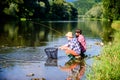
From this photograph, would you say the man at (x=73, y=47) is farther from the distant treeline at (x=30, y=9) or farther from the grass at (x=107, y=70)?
the distant treeline at (x=30, y=9)

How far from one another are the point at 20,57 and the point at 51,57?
77.4 inches

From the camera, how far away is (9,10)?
318ft

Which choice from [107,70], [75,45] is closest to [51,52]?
[75,45]

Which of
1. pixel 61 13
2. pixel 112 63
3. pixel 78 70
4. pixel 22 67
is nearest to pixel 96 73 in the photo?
pixel 112 63

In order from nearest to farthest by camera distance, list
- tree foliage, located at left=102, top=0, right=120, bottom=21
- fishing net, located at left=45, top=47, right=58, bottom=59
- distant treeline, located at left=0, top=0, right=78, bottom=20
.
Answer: fishing net, located at left=45, top=47, right=58, bottom=59 < tree foliage, located at left=102, top=0, right=120, bottom=21 < distant treeline, located at left=0, top=0, right=78, bottom=20

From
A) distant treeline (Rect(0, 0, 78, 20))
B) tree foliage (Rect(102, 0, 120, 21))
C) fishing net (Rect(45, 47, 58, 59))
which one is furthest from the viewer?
distant treeline (Rect(0, 0, 78, 20))

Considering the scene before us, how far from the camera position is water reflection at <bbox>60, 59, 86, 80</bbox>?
16.0 meters

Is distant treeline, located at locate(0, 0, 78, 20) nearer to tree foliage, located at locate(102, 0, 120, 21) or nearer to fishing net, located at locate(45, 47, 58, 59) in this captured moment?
tree foliage, located at locate(102, 0, 120, 21)

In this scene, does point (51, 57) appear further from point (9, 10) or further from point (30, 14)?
point (30, 14)

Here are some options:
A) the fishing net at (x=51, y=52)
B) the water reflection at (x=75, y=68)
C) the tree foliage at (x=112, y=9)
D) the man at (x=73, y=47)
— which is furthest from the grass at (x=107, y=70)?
the tree foliage at (x=112, y=9)

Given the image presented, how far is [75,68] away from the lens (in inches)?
721

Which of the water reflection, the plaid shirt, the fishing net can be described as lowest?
the water reflection

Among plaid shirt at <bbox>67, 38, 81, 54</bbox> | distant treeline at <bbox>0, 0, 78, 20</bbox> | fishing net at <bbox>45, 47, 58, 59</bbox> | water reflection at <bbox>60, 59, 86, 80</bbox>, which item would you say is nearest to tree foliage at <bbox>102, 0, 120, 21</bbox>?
distant treeline at <bbox>0, 0, 78, 20</bbox>

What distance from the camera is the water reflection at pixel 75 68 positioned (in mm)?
16003
